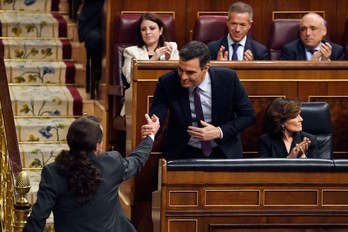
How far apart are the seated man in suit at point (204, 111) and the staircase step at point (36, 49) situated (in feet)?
7.92

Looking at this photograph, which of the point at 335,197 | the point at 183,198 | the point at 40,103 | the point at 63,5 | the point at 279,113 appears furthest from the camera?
the point at 63,5

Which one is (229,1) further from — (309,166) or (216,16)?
(309,166)

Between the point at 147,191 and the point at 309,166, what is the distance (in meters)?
1.05

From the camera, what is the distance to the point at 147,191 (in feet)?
16.9

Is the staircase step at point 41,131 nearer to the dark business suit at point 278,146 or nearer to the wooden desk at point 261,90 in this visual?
the wooden desk at point 261,90

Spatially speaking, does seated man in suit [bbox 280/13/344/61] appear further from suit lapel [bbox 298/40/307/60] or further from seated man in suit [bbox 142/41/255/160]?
seated man in suit [bbox 142/41/255/160]

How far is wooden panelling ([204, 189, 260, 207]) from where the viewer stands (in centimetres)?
430

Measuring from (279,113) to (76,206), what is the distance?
1375 millimetres

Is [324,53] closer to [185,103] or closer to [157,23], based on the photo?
[157,23]

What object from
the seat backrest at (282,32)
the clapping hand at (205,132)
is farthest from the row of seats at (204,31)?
the clapping hand at (205,132)

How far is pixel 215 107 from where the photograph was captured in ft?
15.5

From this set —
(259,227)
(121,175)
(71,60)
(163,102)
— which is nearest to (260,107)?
(163,102)

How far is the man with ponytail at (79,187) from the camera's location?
12.4 feet

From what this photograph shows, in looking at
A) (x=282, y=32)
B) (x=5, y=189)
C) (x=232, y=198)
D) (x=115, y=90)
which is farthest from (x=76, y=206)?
(x=282, y=32)
